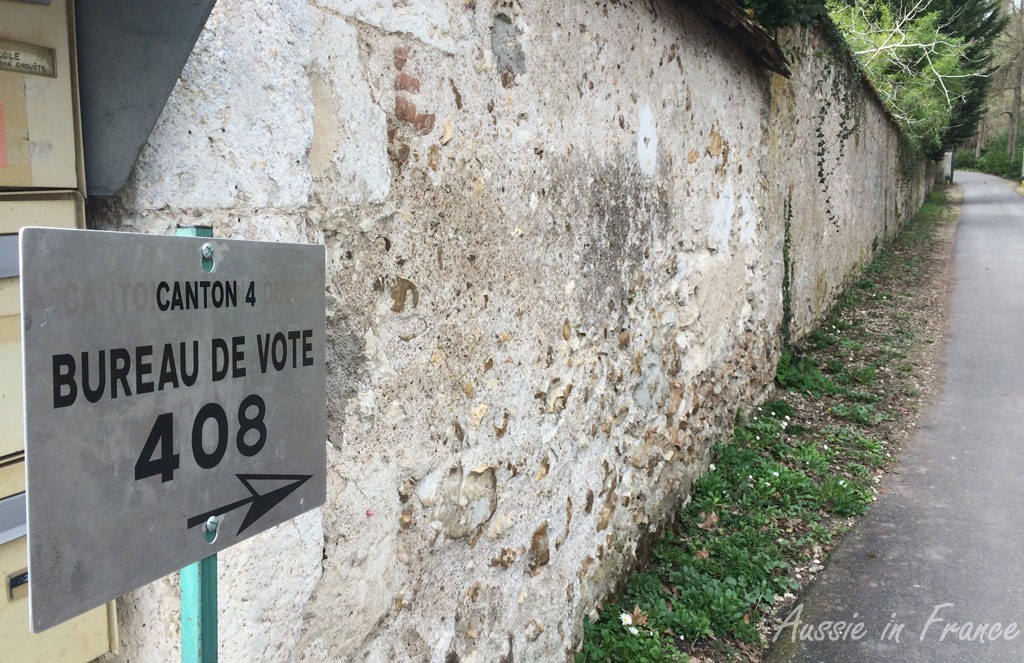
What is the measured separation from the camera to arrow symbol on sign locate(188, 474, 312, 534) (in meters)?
1.09

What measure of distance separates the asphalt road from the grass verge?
5.9 inches

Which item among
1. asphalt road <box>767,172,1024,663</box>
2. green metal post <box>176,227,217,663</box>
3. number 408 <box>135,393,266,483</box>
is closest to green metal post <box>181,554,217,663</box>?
green metal post <box>176,227,217,663</box>

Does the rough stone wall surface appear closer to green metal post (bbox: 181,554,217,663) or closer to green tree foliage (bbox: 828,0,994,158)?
green metal post (bbox: 181,554,217,663)

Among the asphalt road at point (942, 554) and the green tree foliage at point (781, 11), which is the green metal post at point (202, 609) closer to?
the asphalt road at point (942, 554)

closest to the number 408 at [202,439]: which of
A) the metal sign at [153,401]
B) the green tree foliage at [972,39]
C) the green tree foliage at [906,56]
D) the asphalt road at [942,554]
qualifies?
the metal sign at [153,401]

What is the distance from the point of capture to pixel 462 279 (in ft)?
7.71

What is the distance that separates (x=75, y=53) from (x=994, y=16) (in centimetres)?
3301

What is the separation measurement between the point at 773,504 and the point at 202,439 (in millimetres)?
4015

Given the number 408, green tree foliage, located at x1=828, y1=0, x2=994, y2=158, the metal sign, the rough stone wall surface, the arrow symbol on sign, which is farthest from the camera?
green tree foliage, located at x1=828, y1=0, x2=994, y2=158

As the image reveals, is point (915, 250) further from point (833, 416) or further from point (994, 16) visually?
point (994, 16)

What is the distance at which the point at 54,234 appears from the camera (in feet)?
2.87

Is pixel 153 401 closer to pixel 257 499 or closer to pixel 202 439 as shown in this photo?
pixel 202 439

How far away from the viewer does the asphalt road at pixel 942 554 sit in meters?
3.28

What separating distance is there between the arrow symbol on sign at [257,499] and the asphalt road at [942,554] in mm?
2688
